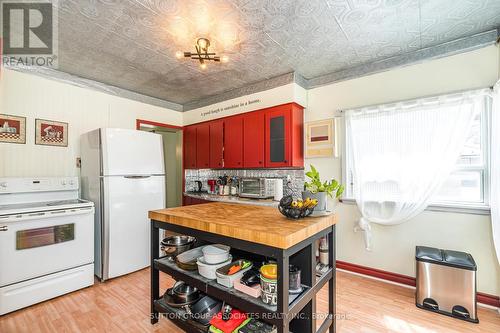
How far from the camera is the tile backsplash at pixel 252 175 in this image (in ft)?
11.2

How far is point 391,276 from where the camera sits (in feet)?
8.71

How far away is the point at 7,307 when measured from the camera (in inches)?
81.5

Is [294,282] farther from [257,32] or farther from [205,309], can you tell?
[257,32]

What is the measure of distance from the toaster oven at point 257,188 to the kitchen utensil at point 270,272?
82.1 inches

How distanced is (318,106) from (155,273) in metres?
2.89

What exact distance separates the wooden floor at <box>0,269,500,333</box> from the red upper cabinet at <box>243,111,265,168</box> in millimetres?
1931

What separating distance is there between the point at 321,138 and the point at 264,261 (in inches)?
81.8

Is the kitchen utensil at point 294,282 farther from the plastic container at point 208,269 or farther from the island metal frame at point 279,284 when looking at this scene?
the plastic container at point 208,269

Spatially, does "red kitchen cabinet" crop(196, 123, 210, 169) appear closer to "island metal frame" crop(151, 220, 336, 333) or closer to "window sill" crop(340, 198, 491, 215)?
"island metal frame" crop(151, 220, 336, 333)

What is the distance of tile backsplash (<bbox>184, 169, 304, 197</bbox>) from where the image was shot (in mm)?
3426

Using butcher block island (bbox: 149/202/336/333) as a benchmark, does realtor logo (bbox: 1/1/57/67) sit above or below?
above

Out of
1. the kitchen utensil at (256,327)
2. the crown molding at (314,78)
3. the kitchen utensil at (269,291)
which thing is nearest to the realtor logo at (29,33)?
the crown molding at (314,78)

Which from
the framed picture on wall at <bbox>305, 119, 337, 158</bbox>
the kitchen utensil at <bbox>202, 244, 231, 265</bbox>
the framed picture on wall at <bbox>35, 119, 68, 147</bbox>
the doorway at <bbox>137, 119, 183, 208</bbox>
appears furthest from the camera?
the doorway at <bbox>137, 119, 183, 208</bbox>

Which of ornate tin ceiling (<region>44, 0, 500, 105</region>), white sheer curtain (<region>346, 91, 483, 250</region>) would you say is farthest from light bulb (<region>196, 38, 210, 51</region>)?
white sheer curtain (<region>346, 91, 483, 250</region>)
